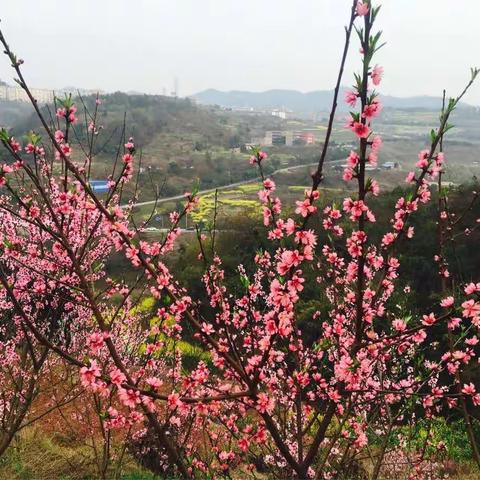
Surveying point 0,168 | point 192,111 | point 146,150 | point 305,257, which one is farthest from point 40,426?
point 192,111

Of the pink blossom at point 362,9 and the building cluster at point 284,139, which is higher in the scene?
the pink blossom at point 362,9

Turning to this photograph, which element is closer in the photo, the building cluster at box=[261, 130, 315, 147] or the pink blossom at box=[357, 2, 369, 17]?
the pink blossom at box=[357, 2, 369, 17]

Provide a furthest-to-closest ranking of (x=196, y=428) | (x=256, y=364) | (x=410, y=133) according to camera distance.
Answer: (x=410, y=133) < (x=196, y=428) < (x=256, y=364)

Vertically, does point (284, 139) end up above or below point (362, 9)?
below

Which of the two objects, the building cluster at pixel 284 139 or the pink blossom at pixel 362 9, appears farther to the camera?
the building cluster at pixel 284 139

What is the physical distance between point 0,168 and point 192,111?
494ft

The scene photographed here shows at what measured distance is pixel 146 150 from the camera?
10594 centimetres

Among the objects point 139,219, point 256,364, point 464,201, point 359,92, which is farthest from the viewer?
point 139,219

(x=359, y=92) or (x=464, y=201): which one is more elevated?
(x=359, y=92)

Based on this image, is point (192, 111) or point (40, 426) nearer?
point (40, 426)

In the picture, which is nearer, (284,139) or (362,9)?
(362,9)

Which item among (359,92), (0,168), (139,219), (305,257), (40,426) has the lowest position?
(139,219)

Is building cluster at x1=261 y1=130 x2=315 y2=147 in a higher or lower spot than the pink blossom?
lower

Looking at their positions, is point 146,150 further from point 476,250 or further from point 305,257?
point 305,257
